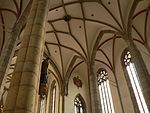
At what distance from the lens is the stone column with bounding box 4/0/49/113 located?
4107 mm

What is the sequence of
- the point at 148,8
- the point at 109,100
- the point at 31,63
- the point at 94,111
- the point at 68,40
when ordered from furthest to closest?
the point at 68,40, the point at 109,100, the point at 148,8, the point at 94,111, the point at 31,63

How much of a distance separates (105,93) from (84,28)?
5805 millimetres

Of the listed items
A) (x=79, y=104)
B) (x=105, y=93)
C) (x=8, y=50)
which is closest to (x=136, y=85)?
(x=105, y=93)

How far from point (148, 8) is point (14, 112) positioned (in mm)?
12999

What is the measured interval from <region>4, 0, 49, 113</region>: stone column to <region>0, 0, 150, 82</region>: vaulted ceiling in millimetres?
7312

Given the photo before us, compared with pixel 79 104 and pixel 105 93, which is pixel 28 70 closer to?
pixel 105 93

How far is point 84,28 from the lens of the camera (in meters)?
16.2

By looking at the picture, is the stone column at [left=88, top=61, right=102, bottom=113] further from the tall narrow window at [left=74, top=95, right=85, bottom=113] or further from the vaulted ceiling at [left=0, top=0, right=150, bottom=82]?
the tall narrow window at [left=74, top=95, right=85, bottom=113]

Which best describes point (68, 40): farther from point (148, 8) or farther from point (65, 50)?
point (148, 8)

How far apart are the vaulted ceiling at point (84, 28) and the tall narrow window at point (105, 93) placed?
36.1 inches

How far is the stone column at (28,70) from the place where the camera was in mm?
4107

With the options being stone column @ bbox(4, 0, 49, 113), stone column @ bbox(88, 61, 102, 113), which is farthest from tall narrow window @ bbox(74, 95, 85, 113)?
stone column @ bbox(4, 0, 49, 113)

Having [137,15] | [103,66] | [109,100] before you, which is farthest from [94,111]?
[137,15]

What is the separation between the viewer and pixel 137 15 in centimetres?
1453
